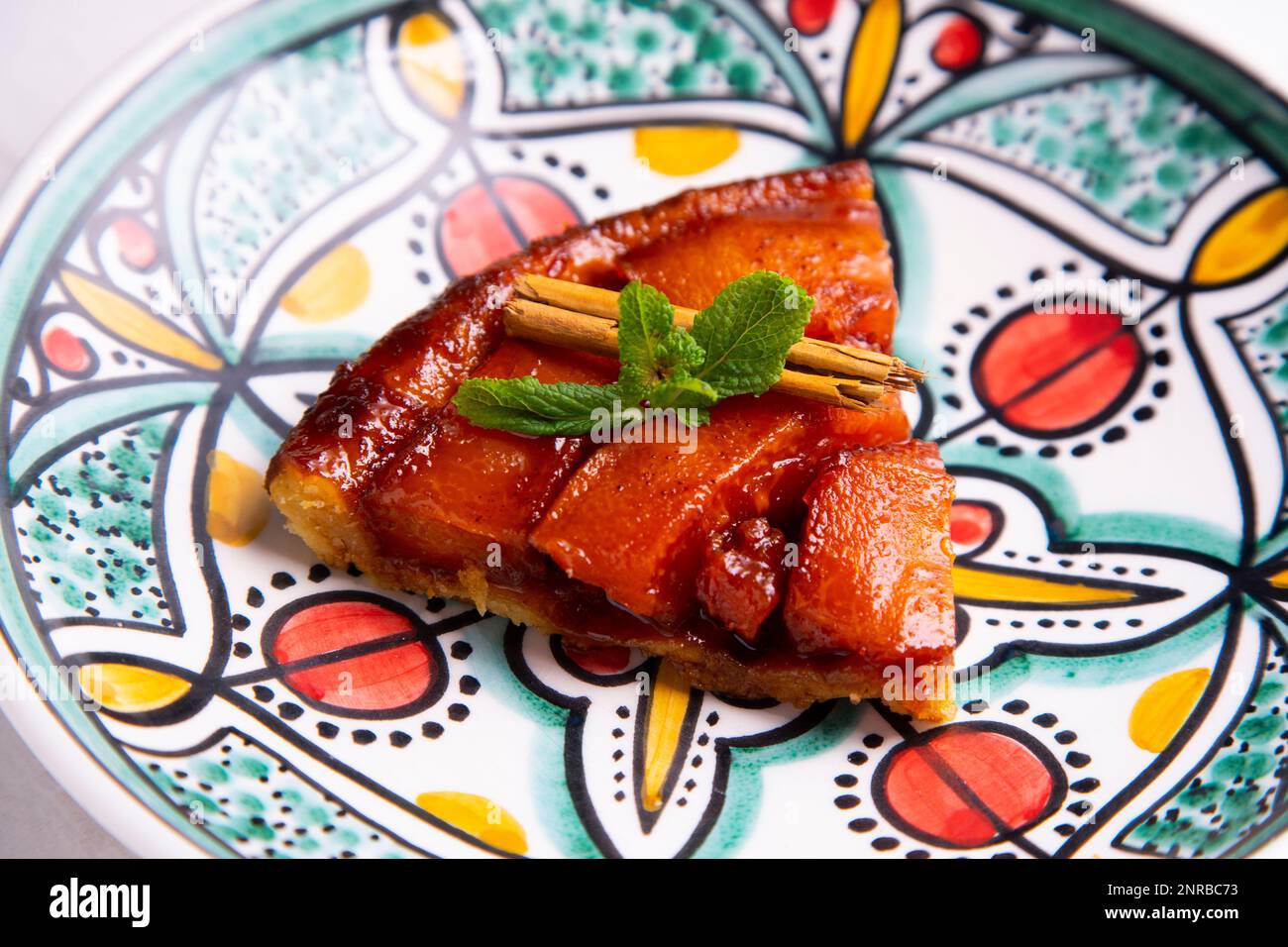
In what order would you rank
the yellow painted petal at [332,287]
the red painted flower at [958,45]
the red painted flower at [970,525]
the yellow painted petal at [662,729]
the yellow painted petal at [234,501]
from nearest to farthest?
the yellow painted petal at [662,729], the yellow painted petal at [234,501], the red painted flower at [970,525], the yellow painted petal at [332,287], the red painted flower at [958,45]

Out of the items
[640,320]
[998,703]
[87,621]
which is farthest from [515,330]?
[998,703]

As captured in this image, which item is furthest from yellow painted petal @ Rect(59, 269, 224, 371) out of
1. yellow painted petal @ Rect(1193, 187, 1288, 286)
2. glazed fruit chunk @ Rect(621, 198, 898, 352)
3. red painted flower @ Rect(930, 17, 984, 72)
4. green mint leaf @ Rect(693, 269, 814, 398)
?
yellow painted petal @ Rect(1193, 187, 1288, 286)

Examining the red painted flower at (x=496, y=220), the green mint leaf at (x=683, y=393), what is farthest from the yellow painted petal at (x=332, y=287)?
the green mint leaf at (x=683, y=393)

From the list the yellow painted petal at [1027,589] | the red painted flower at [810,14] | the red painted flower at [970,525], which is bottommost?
the yellow painted petal at [1027,589]

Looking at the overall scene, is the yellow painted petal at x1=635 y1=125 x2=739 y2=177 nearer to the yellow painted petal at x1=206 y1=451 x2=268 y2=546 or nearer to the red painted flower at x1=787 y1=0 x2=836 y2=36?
the red painted flower at x1=787 y1=0 x2=836 y2=36

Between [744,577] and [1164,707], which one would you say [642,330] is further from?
[1164,707]

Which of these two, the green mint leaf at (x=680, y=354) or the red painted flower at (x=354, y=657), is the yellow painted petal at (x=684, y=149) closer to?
the green mint leaf at (x=680, y=354)

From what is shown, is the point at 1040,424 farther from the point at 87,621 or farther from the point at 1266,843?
the point at 87,621
